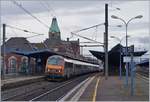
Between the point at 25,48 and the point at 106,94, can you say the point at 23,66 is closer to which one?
the point at 25,48

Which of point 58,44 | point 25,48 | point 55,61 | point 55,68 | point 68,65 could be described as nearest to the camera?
point 55,68

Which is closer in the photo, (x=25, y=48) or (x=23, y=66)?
(x=23, y=66)

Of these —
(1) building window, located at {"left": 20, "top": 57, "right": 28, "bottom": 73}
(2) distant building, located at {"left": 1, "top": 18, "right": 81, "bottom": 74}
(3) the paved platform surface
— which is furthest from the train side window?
(1) building window, located at {"left": 20, "top": 57, "right": 28, "bottom": 73}

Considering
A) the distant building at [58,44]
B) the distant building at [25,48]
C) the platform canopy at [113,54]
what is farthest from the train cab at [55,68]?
the distant building at [58,44]

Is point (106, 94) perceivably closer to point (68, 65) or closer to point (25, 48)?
point (68, 65)

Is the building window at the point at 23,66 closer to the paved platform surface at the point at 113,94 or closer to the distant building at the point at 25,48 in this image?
the distant building at the point at 25,48

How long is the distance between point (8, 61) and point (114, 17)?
52051mm

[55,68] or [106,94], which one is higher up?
[55,68]

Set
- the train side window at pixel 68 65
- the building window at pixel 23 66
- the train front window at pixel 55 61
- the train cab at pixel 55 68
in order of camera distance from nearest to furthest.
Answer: the train cab at pixel 55 68
the train front window at pixel 55 61
the train side window at pixel 68 65
the building window at pixel 23 66

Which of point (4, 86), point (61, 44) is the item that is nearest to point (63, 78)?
point (4, 86)

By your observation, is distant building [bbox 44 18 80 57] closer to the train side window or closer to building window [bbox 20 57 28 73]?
building window [bbox 20 57 28 73]

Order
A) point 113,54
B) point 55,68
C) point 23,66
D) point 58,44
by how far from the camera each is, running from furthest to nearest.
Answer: point 58,44
point 23,66
point 113,54
point 55,68

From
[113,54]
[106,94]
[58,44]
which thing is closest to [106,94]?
[106,94]

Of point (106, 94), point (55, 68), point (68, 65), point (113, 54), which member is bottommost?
point (106, 94)
